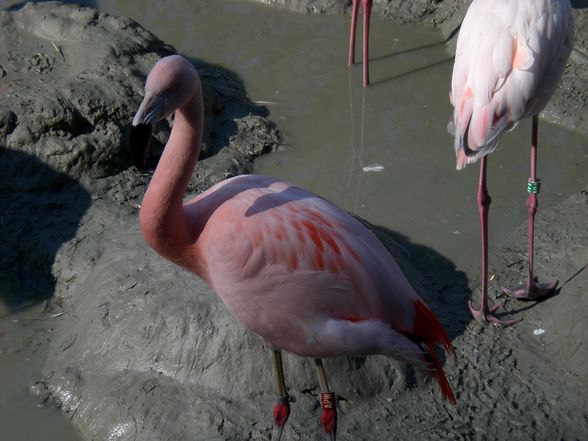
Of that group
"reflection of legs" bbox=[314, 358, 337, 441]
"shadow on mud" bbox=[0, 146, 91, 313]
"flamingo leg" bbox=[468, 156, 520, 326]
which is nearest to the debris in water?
"flamingo leg" bbox=[468, 156, 520, 326]

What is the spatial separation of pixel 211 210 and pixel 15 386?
173 cm

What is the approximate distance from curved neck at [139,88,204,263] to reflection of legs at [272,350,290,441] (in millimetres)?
704

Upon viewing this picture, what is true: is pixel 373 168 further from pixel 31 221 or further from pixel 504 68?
pixel 31 221

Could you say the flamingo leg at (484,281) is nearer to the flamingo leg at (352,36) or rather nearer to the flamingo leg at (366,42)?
the flamingo leg at (366,42)

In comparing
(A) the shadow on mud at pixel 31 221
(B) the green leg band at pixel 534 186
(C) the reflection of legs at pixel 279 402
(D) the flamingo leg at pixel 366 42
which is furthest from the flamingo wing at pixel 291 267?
(D) the flamingo leg at pixel 366 42

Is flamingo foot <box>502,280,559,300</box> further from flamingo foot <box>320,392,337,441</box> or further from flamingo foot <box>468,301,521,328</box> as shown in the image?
flamingo foot <box>320,392,337,441</box>

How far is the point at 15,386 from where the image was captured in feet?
14.3

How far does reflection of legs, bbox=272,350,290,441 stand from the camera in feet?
12.3

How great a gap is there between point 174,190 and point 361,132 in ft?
11.1

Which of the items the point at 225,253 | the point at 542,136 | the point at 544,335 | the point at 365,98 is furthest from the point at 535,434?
the point at 365,98

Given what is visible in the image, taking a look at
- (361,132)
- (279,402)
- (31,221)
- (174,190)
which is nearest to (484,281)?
(279,402)

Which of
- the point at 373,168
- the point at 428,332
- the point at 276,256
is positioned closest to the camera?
the point at 276,256

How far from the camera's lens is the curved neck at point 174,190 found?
325 cm

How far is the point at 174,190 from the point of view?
326cm
